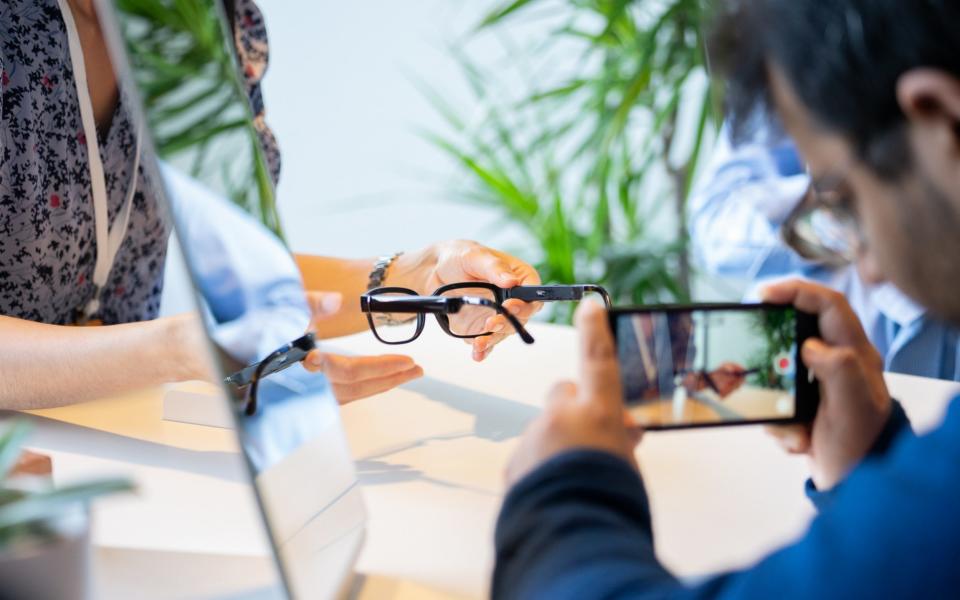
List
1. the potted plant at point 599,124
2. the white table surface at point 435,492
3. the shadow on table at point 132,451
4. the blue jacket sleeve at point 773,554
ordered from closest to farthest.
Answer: the blue jacket sleeve at point 773,554 < the white table surface at point 435,492 < the shadow on table at point 132,451 < the potted plant at point 599,124

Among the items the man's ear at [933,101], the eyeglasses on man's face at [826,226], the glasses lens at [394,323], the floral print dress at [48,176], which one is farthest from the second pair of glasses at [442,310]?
the floral print dress at [48,176]

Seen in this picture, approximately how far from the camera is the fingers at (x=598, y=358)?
37cm

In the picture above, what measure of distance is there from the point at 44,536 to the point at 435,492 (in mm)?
193

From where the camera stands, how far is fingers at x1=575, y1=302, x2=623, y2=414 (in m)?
0.37

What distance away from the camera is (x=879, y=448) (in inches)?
16.4

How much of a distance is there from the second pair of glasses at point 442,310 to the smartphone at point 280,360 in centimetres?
9

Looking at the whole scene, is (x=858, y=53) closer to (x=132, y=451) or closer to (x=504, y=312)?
(x=504, y=312)

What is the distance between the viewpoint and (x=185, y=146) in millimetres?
359

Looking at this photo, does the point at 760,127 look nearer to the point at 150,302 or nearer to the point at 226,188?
the point at 226,188

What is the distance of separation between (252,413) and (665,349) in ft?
0.63

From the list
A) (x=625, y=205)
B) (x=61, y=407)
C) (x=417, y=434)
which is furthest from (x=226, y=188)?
(x=625, y=205)

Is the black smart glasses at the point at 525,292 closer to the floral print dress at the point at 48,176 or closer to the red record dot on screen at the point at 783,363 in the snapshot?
the red record dot on screen at the point at 783,363

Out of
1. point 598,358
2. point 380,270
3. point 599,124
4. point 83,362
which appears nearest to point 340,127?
point 380,270

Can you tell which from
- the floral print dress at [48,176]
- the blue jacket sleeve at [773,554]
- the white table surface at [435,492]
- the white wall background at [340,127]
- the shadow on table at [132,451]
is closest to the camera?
the blue jacket sleeve at [773,554]
